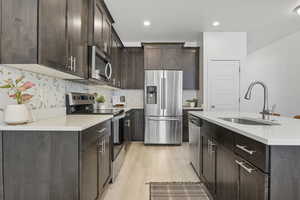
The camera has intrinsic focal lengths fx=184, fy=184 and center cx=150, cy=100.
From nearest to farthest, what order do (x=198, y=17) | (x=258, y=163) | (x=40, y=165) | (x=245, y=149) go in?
(x=258, y=163) → (x=245, y=149) → (x=40, y=165) → (x=198, y=17)

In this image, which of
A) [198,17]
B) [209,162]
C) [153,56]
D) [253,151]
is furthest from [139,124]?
[253,151]

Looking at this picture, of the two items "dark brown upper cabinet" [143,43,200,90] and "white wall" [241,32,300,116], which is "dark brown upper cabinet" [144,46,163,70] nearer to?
"dark brown upper cabinet" [143,43,200,90]

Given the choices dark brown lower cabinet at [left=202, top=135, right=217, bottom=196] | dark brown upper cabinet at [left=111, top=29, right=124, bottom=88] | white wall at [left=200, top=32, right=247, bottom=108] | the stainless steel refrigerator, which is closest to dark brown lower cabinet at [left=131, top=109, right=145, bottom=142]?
the stainless steel refrigerator

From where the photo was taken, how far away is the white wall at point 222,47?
400cm

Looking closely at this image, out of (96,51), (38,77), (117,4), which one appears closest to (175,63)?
(117,4)

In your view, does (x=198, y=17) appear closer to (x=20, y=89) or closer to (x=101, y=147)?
(x=101, y=147)

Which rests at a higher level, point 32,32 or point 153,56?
point 153,56

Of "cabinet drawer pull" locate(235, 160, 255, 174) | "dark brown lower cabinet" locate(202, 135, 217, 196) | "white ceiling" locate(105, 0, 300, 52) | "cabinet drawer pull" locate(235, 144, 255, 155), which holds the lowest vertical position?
"dark brown lower cabinet" locate(202, 135, 217, 196)

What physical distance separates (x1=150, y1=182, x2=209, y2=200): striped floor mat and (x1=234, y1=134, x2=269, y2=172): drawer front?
105 centimetres

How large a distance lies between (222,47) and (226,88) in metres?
0.90

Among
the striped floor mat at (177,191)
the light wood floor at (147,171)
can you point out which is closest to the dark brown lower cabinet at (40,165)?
the light wood floor at (147,171)

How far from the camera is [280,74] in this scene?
191 inches

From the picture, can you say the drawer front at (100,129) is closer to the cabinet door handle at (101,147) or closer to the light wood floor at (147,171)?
the cabinet door handle at (101,147)

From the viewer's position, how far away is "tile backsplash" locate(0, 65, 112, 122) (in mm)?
1469
